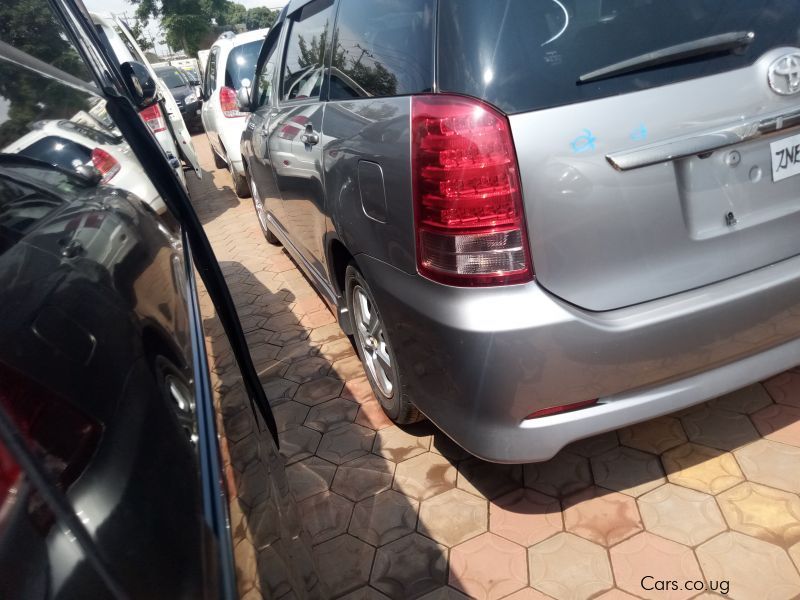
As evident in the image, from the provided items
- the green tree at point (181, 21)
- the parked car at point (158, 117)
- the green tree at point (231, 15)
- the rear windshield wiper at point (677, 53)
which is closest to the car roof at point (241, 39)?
the parked car at point (158, 117)

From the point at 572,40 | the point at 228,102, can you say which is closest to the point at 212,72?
the point at 228,102

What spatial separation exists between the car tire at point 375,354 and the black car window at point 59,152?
3.33ft

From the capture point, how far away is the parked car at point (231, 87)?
6379 mm

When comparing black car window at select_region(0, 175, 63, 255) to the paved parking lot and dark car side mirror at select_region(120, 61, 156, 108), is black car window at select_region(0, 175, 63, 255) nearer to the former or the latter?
the paved parking lot

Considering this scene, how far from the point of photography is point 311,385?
2818 mm

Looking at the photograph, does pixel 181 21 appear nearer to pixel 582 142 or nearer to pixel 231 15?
pixel 231 15

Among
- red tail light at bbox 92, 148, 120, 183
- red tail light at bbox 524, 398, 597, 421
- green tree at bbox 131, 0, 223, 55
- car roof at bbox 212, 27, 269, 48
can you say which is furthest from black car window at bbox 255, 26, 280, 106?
green tree at bbox 131, 0, 223, 55

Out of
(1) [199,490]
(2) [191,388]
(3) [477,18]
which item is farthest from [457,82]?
(1) [199,490]

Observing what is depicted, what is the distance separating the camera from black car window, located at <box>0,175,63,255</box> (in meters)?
0.82

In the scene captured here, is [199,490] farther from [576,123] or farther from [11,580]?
[576,123]

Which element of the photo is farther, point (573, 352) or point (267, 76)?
point (267, 76)

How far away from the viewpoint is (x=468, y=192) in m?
1.43

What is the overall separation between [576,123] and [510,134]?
16cm

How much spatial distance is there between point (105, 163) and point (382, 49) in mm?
902
